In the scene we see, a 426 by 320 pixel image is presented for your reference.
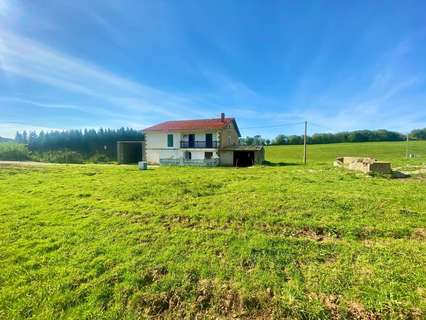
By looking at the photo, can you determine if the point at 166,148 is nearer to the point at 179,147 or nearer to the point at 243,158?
the point at 179,147

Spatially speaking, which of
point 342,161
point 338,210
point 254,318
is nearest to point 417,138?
point 342,161

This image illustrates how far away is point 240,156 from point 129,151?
1734cm

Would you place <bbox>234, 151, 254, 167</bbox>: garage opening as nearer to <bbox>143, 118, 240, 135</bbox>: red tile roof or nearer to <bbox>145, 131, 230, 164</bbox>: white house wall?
<bbox>145, 131, 230, 164</bbox>: white house wall

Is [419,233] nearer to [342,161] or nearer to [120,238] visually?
[120,238]

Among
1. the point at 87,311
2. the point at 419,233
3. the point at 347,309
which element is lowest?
the point at 87,311

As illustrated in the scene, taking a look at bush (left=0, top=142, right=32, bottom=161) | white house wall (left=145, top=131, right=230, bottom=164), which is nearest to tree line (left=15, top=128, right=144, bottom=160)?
bush (left=0, top=142, right=32, bottom=161)

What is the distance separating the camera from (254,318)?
311cm

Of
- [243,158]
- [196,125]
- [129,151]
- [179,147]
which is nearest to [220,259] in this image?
[243,158]

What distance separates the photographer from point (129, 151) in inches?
1346

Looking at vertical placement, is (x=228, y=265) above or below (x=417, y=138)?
below

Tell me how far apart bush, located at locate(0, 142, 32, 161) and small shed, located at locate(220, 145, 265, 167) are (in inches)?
1331

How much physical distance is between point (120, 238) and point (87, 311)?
1.99 metres

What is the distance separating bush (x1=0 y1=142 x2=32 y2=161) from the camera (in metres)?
36.2

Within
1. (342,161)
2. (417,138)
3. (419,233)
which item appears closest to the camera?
(419,233)
